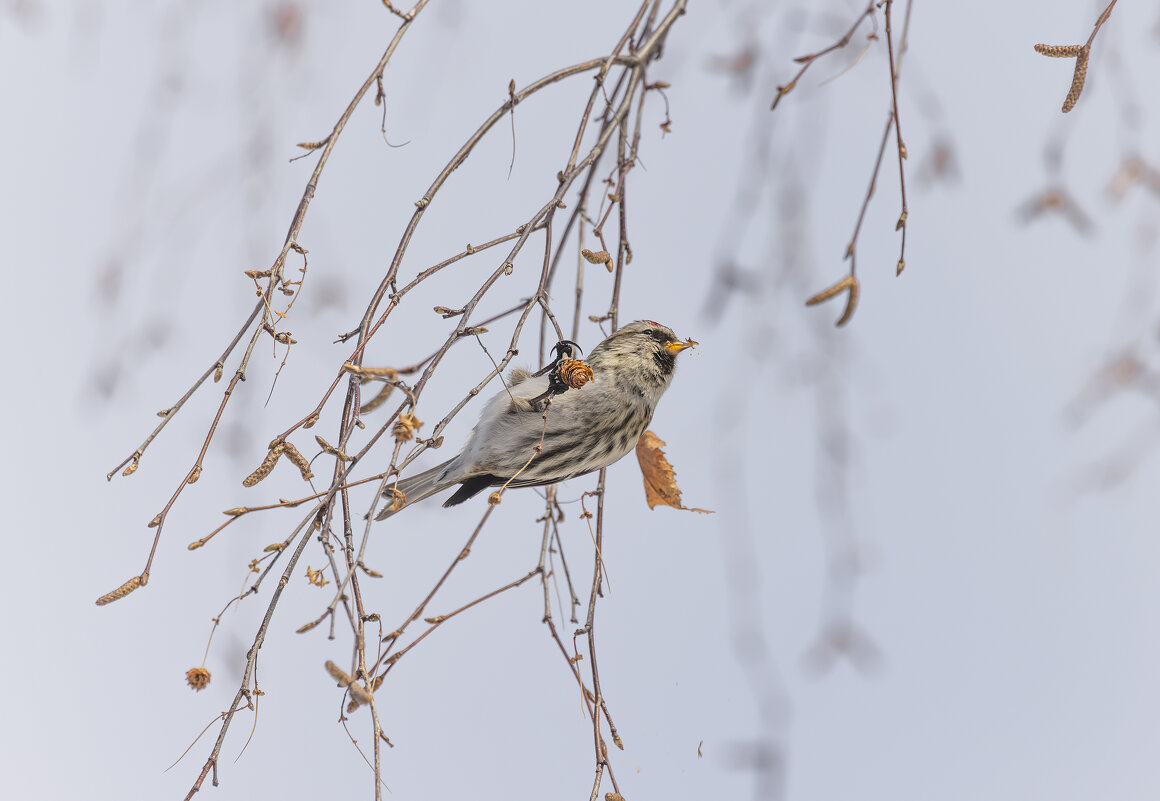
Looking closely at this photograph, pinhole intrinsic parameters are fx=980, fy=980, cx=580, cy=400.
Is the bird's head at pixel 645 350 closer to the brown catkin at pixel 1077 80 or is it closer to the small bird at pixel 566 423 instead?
the small bird at pixel 566 423

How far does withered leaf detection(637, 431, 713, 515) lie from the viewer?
2320mm

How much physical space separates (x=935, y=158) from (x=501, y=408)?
45.1 inches

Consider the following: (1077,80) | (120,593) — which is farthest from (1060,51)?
(120,593)

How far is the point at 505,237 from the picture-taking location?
156cm

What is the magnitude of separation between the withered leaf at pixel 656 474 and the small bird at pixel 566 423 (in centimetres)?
4

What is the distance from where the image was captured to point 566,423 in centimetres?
235

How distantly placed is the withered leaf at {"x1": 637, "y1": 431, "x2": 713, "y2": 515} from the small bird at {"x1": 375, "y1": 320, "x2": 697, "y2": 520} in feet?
0.12

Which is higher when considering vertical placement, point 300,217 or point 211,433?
point 300,217

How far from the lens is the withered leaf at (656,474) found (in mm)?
2320

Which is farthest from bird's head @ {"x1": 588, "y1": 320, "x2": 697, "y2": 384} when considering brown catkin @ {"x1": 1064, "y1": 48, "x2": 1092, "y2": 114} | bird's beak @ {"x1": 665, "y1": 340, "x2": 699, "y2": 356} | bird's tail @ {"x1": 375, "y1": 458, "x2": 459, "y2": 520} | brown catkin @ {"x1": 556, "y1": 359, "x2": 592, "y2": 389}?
brown catkin @ {"x1": 1064, "y1": 48, "x2": 1092, "y2": 114}

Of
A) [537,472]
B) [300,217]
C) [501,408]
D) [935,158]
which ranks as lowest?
[300,217]

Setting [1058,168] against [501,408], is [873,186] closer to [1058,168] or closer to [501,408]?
[1058,168]

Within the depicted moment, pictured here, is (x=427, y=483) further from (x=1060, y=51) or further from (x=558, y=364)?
(x=1060, y=51)

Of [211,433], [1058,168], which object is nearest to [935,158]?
[1058,168]
